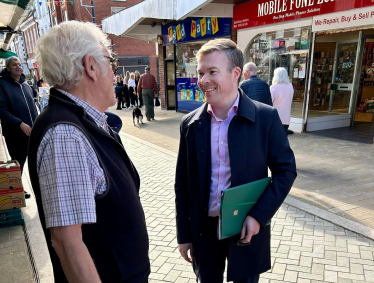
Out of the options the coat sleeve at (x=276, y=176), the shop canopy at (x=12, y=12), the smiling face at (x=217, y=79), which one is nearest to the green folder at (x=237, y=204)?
the coat sleeve at (x=276, y=176)

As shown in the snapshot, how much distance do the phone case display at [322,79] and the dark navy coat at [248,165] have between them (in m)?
7.56

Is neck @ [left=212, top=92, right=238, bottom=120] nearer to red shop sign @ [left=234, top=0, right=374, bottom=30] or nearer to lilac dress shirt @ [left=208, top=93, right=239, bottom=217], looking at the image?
lilac dress shirt @ [left=208, top=93, right=239, bottom=217]

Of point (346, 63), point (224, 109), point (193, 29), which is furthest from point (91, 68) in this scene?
point (193, 29)

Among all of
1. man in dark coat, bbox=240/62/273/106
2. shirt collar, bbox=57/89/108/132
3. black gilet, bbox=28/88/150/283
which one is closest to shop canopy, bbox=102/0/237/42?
man in dark coat, bbox=240/62/273/106

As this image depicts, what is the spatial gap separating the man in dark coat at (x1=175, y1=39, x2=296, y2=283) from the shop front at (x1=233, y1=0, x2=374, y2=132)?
20.9ft

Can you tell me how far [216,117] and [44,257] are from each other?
258 cm

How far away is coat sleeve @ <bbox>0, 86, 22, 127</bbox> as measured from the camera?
12.5 ft

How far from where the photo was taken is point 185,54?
39.2 ft

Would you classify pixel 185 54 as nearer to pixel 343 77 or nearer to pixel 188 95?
pixel 188 95

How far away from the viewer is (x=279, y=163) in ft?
5.37

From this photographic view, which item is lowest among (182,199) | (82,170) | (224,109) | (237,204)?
(182,199)

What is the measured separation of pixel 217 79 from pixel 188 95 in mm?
10577

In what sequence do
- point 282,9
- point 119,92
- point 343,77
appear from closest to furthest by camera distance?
1. point 282,9
2. point 343,77
3. point 119,92

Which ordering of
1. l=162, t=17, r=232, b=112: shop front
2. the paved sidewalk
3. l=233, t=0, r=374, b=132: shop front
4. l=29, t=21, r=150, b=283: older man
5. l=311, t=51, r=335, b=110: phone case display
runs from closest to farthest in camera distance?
1. l=29, t=21, r=150, b=283: older man
2. the paved sidewalk
3. l=233, t=0, r=374, b=132: shop front
4. l=311, t=51, r=335, b=110: phone case display
5. l=162, t=17, r=232, b=112: shop front
